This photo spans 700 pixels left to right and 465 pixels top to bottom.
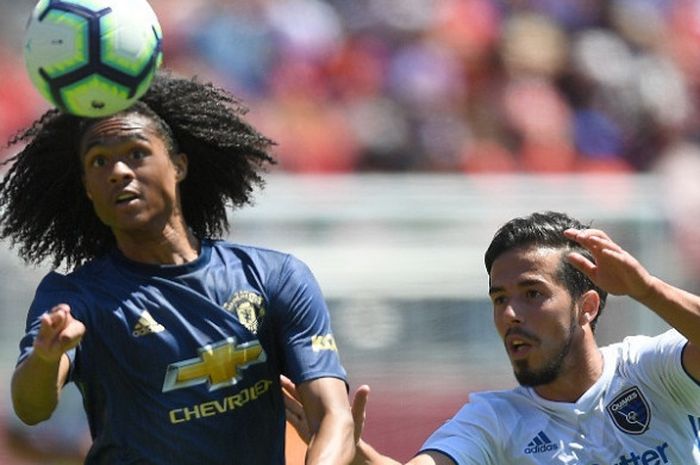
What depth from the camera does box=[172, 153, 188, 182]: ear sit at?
5.52 metres

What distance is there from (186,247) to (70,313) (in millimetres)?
509

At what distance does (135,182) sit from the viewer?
17.2 feet

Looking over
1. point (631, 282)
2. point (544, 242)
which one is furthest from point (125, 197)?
point (631, 282)

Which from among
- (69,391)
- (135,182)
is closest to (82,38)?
(135,182)

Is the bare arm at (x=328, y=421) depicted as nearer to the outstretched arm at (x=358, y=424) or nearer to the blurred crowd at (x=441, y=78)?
the outstretched arm at (x=358, y=424)

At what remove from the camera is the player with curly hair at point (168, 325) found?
521 cm

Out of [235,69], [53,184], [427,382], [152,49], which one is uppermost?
[152,49]

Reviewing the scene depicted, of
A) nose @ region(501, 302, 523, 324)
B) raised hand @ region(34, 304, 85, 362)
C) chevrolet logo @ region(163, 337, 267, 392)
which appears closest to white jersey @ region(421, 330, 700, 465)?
nose @ region(501, 302, 523, 324)

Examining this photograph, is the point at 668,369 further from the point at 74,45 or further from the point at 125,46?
the point at 74,45

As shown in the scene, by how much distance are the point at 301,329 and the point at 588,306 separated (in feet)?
3.73

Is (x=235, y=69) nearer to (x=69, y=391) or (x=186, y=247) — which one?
(x=69, y=391)

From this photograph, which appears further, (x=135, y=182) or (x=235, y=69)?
(x=235, y=69)

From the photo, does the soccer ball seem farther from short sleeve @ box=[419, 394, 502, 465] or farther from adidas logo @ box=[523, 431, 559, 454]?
adidas logo @ box=[523, 431, 559, 454]

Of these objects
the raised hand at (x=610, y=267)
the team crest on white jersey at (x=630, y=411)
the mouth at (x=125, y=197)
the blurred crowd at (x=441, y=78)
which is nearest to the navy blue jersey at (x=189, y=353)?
the mouth at (x=125, y=197)
